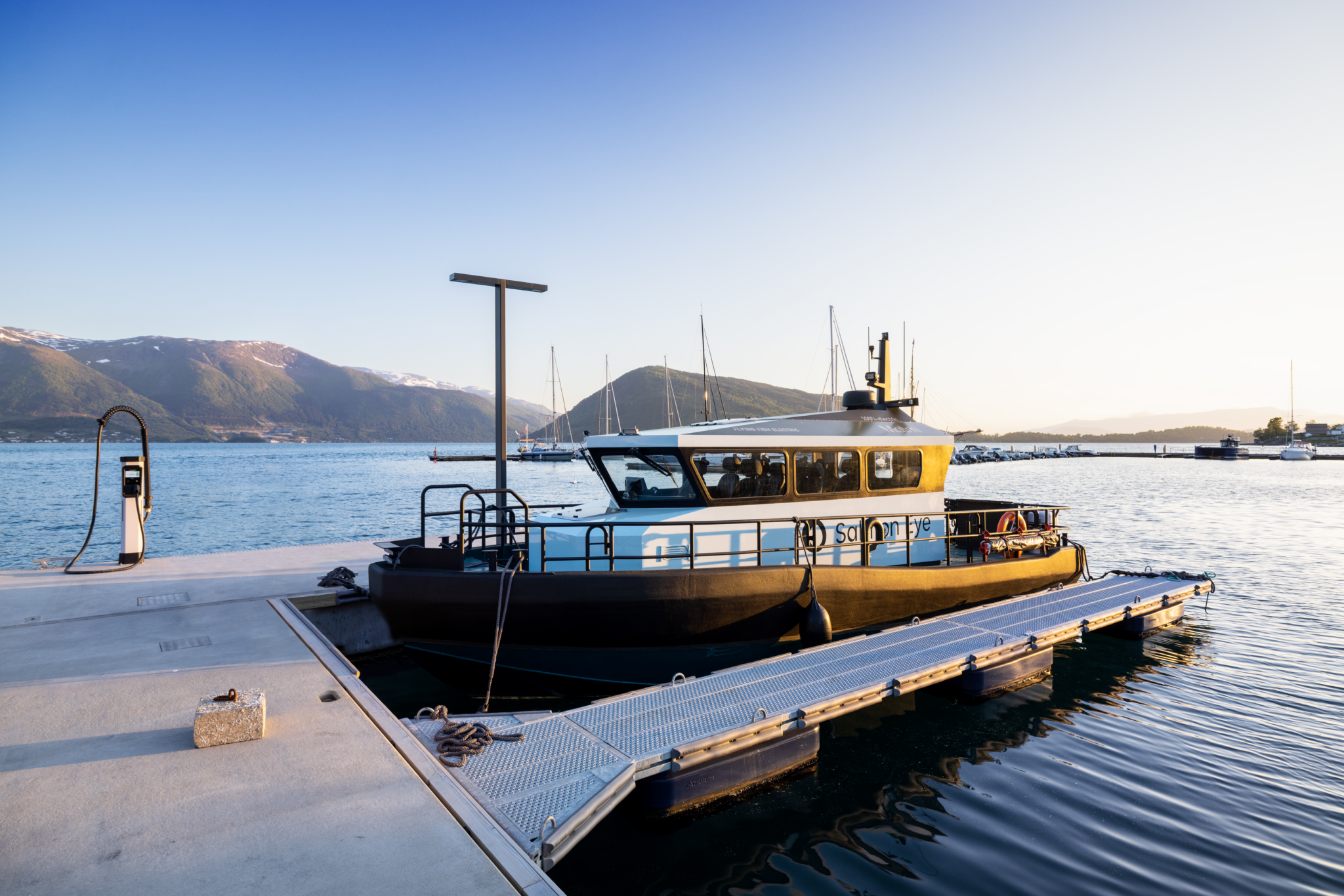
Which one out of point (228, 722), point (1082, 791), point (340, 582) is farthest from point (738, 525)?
point (340, 582)

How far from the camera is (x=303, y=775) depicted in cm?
373

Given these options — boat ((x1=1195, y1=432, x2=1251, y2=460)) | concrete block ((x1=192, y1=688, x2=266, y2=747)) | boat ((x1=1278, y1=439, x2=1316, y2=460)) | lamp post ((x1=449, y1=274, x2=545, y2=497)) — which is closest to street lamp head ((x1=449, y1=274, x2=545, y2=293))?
lamp post ((x1=449, y1=274, x2=545, y2=497))

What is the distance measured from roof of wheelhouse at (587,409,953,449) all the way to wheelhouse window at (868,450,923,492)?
0.55 ft

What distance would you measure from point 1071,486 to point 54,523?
65688mm

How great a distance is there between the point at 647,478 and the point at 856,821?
4.04 meters

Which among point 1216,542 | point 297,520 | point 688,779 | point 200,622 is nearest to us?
point 688,779

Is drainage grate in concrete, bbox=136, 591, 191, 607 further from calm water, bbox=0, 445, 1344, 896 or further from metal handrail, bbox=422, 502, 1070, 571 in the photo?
metal handrail, bbox=422, 502, 1070, 571

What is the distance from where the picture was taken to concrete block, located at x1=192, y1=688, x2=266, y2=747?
412cm

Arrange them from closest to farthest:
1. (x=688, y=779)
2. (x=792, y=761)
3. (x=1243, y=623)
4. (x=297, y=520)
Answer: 1. (x=688, y=779)
2. (x=792, y=761)
3. (x=1243, y=623)
4. (x=297, y=520)

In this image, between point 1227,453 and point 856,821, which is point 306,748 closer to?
point 856,821

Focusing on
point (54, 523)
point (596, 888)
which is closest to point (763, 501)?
point (596, 888)

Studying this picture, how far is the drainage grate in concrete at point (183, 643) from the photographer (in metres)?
6.18

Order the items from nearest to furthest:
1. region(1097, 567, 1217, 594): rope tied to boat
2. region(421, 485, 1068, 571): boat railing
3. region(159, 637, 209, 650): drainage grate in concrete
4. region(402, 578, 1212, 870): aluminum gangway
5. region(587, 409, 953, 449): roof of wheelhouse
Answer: region(402, 578, 1212, 870): aluminum gangway → region(159, 637, 209, 650): drainage grate in concrete → region(421, 485, 1068, 571): boat railing → region(587, 409, 953, 449): roof of wheelhouse → region(1097, 567, 1217, 594): rope tied to boat

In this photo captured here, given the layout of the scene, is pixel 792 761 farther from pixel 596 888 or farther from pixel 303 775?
pixel 303 775
